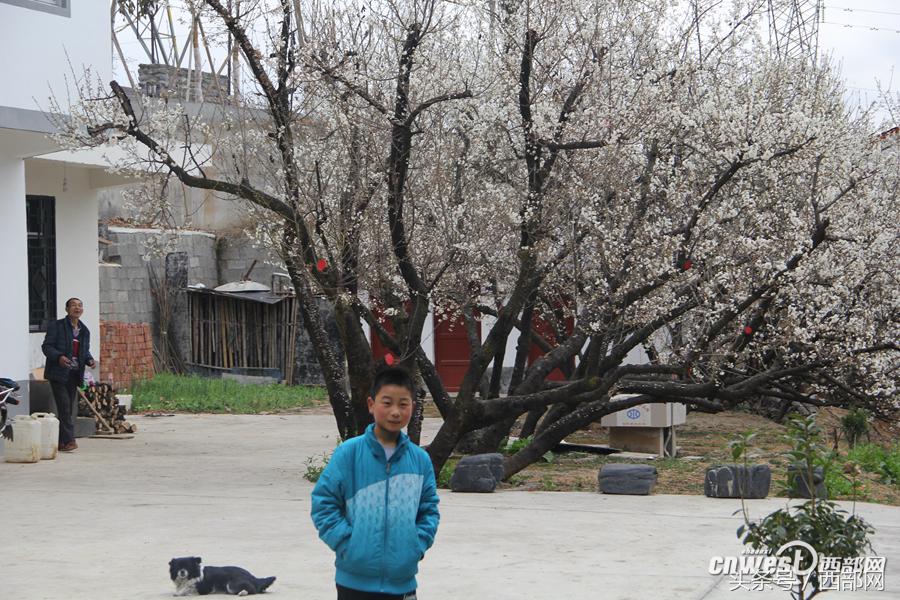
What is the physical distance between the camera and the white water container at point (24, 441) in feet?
40.1

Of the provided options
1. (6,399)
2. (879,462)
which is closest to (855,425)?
(879,462)

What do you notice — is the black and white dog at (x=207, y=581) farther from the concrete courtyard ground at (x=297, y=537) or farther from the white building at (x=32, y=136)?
the white building at (x=32, y=136)

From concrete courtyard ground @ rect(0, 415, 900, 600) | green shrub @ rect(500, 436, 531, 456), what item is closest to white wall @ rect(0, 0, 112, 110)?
concrete courtyard ground @ rect(0, 415, 900, 600)

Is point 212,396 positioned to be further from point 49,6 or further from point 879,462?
point 879,462

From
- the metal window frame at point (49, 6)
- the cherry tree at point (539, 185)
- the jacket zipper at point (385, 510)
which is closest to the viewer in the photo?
the jacket zipper at point (385, 510)

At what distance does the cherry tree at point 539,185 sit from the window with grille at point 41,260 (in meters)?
3.40

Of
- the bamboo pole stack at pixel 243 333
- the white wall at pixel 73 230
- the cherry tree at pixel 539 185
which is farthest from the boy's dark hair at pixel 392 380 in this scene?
the bamboo pole stack at pixel 243 333

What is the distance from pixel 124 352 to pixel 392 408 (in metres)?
19.3

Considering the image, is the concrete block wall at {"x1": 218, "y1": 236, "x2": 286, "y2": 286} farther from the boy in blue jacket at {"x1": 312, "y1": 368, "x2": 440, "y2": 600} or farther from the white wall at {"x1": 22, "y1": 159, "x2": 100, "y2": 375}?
the boy in blue jacket at {"x1": 312, "y1": 368, "x2": 440, "y2": 600}

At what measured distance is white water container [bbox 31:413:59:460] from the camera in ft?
41.2

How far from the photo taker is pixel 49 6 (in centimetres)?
1241

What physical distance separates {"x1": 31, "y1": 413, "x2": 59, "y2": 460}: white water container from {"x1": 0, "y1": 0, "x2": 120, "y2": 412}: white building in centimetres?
69

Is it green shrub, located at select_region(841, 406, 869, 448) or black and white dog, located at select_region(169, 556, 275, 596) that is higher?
black and white dog, located at select_region(169, 556, 275, 596)

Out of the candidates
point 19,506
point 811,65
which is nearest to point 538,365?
point 19,506
